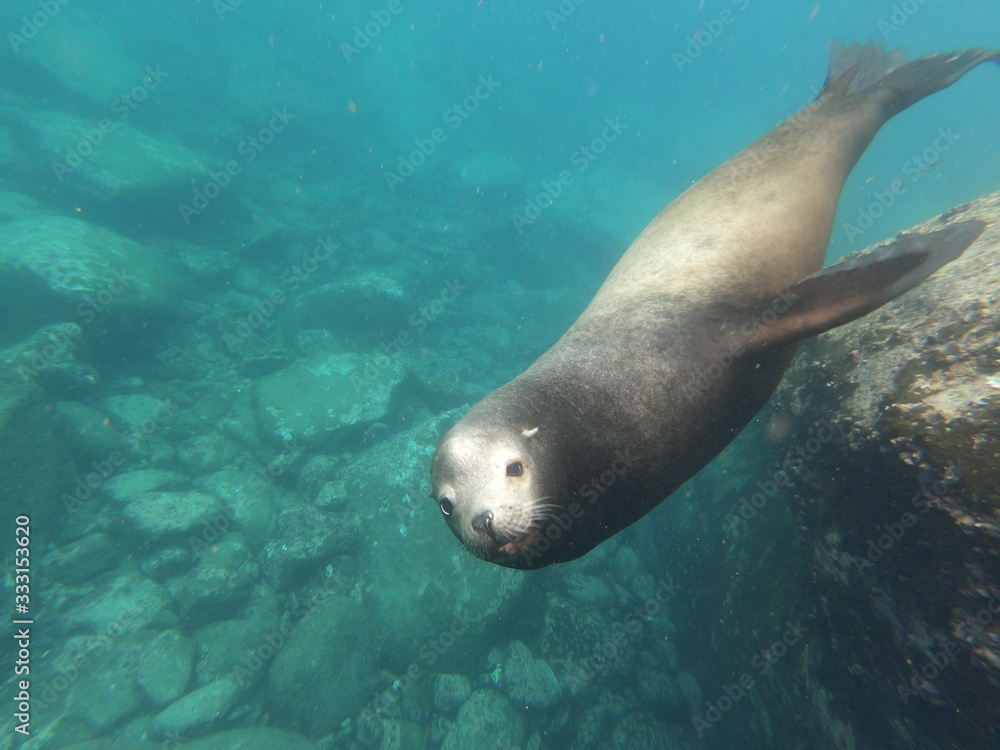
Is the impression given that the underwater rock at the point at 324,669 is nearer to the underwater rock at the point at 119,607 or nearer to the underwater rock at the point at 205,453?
the underwater rock at the point at 119,607

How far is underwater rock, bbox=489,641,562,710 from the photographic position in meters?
5.97

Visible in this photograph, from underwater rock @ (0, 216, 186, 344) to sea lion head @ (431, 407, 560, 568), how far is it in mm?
11062

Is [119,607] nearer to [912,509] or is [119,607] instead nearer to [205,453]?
[205,453]

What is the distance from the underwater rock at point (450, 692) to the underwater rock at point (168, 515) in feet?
16.0

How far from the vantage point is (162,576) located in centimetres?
702

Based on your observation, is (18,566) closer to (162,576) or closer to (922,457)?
(162,576)

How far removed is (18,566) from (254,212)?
1394 cm

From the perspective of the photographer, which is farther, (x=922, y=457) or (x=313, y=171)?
(x=313, y=171)

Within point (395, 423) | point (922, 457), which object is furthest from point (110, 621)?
point (922, 457)

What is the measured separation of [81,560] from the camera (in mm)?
Result: 6844

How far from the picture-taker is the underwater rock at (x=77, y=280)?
8.53 meters

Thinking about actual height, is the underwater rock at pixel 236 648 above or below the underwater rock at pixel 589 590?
below

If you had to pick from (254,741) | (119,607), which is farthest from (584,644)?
(119,607)

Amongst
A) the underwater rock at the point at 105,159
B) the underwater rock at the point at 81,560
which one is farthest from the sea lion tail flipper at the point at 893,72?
the underwater rock at the point at 105,159
